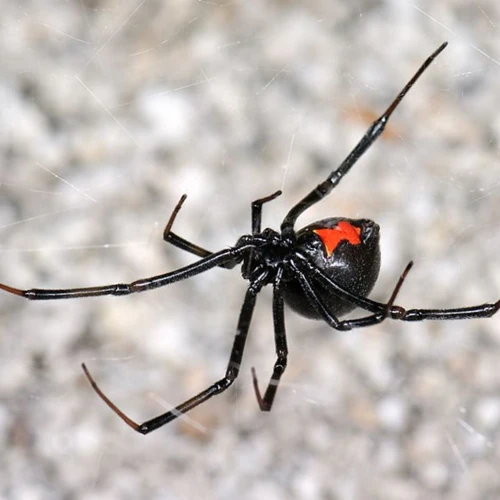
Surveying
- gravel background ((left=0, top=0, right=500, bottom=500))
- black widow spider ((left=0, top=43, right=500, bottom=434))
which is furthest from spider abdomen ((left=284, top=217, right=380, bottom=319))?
gravel background ((left=0, top=0, right=500, bottom=500))

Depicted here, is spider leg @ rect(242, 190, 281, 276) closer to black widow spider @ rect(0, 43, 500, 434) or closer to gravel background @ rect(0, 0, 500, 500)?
black widow spider @ rect(0, 43, 500, 434)

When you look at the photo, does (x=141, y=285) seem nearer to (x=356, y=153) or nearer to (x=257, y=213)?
(x=257, y=213)

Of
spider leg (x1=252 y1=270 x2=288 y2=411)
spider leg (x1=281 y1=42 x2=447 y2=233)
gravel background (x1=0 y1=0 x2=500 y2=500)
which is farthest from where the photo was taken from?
gravel background (x1=0 y1=0 x2=500 y2=500)

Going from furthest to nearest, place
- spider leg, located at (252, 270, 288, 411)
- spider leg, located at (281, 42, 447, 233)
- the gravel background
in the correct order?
the gravel background
spider leg, located at (252, 270, 288, 411)
spider leg, located at (281, 42, 447, 233)

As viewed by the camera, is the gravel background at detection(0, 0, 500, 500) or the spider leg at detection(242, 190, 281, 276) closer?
the spider leg at detection(242, 190, 281, 276)

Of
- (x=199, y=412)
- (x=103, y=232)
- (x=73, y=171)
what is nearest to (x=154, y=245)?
(x=103, y=232)

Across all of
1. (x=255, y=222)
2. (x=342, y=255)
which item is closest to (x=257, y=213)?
(x=255, y=222)
